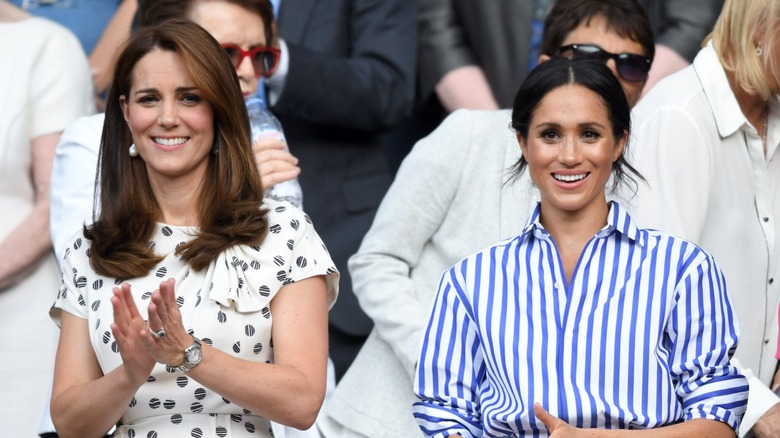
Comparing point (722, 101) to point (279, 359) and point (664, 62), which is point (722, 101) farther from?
point (279, 359)

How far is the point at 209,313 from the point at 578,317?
89 centimetres

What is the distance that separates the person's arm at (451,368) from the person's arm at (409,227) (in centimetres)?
77

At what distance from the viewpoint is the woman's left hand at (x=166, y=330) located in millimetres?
3115

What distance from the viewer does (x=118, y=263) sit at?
11.6ft

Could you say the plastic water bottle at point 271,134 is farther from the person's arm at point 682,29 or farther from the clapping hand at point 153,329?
the person's arm at point 682,29

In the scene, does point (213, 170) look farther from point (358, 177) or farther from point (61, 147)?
point (358, 177)

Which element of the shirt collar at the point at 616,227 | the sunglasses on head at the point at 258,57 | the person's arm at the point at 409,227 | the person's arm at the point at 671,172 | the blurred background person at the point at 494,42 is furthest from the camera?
the blurred background person at the point at 494,42

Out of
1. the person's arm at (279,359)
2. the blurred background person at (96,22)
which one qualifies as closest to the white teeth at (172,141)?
the person's arm at (279,359)

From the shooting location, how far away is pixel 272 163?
4.20 meters

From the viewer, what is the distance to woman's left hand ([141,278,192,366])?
10.2ft

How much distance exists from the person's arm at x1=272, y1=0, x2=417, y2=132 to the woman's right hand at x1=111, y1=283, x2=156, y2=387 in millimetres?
1986

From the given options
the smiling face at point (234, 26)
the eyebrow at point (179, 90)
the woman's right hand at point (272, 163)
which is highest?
the eyebrow at point (179, 90)

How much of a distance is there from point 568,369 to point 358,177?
7.31 ft

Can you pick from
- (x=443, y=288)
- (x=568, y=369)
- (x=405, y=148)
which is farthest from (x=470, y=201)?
(x=405, y=148)
